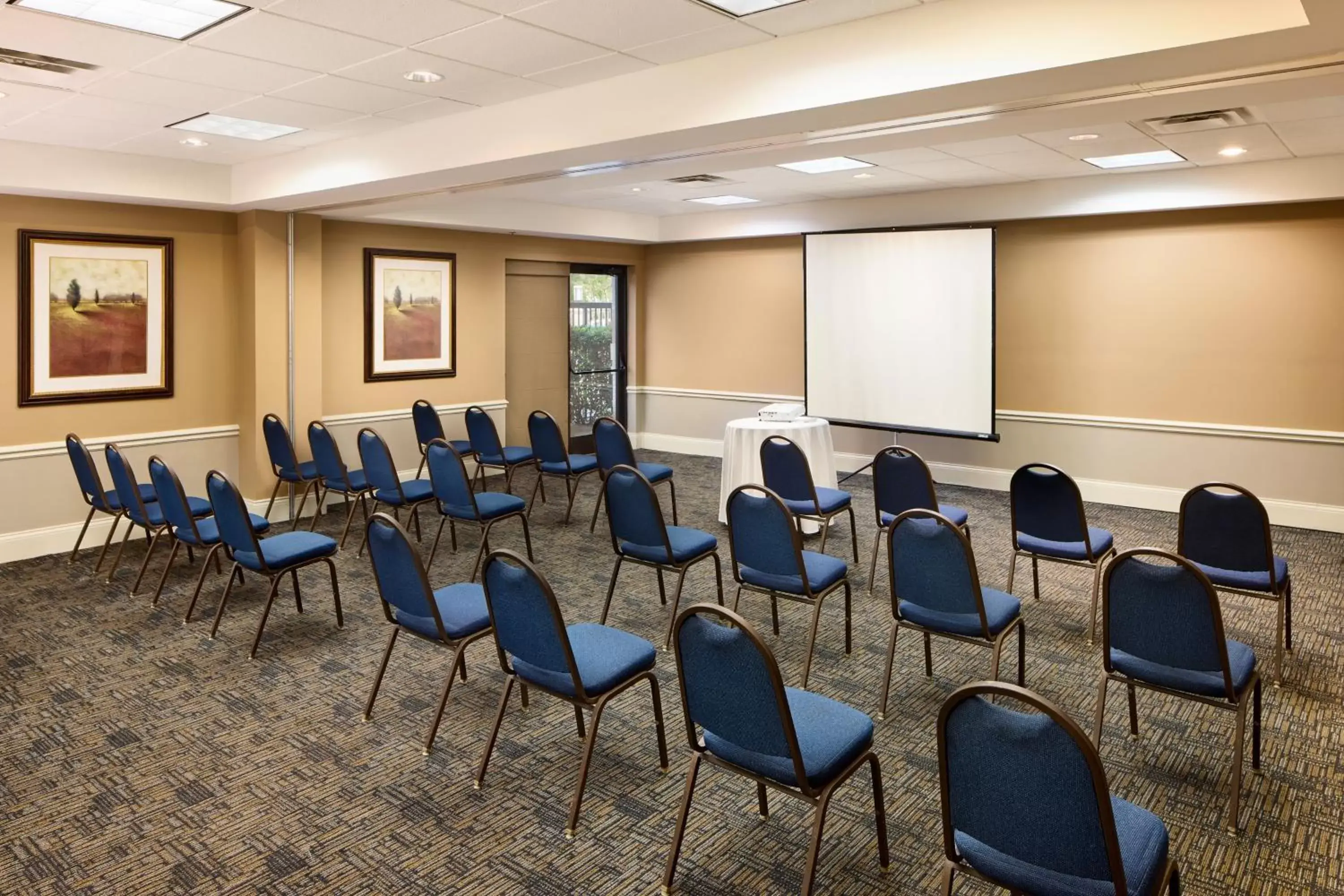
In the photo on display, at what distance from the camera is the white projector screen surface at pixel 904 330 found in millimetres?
7961

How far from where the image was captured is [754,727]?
7.76 feet

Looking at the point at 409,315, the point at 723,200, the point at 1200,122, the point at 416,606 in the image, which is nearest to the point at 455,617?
the point at 416,606

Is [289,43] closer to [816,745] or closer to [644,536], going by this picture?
[644,536]

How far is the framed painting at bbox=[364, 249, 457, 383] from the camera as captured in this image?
8.34 meters

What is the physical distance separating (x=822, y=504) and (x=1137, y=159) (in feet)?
12.3

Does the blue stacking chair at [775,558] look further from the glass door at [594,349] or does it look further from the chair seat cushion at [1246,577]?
the glass door at [594,349]

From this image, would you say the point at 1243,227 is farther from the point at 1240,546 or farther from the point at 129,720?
the point at 129,720

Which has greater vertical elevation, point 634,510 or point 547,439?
point 547,439

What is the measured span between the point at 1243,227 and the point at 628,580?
5.87 meters

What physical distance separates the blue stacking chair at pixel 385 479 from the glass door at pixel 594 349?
458 centimetres

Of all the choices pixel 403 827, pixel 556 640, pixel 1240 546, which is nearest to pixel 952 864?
pixel 556 640

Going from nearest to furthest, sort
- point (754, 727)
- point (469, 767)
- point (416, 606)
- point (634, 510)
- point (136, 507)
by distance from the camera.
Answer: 1. point (754, 727)
2. point (469, 767)
3. point (416, 606)
4. point (634, 510)
5. point (136, 507)

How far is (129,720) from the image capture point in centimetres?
371

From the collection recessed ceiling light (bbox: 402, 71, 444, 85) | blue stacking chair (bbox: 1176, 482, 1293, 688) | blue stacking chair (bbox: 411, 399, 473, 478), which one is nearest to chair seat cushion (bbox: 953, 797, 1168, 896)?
blue stacking chair (bbox: 1176, 482, 1293, 688)
